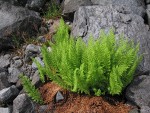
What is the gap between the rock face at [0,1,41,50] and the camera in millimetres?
7020

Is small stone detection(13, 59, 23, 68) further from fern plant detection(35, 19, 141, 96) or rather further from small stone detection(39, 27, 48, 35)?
fern plant detection(35, 19, 141, 96)

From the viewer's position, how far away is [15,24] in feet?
23.2

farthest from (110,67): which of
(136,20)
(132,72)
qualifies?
(136,20)

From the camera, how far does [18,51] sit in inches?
274

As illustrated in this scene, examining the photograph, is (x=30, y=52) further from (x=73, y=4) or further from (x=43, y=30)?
(x=73, y=4)

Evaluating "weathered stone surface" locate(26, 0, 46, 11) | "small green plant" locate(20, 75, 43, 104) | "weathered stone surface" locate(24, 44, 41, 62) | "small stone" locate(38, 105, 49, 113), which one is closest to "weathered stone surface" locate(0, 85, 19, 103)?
"small green plant" locate(20, 75, 43, 104)

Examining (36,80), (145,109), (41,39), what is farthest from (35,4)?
(145,109)

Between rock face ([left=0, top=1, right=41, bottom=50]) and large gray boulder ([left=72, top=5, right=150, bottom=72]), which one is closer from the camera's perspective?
large gray boulder ([left=72, top=5, right=150, bottom=72])

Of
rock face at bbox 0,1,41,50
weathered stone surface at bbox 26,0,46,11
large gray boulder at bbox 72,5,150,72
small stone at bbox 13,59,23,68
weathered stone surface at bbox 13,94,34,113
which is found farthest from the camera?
weathered stone surface at bbox 26,0,46,11

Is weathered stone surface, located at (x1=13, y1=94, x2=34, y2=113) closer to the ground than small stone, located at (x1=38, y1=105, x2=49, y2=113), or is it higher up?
higher up

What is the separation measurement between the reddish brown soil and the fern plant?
0.11 m

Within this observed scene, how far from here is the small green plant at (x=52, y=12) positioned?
7.72m

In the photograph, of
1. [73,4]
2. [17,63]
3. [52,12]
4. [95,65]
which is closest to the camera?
[95,65]

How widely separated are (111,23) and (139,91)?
4.91ft
